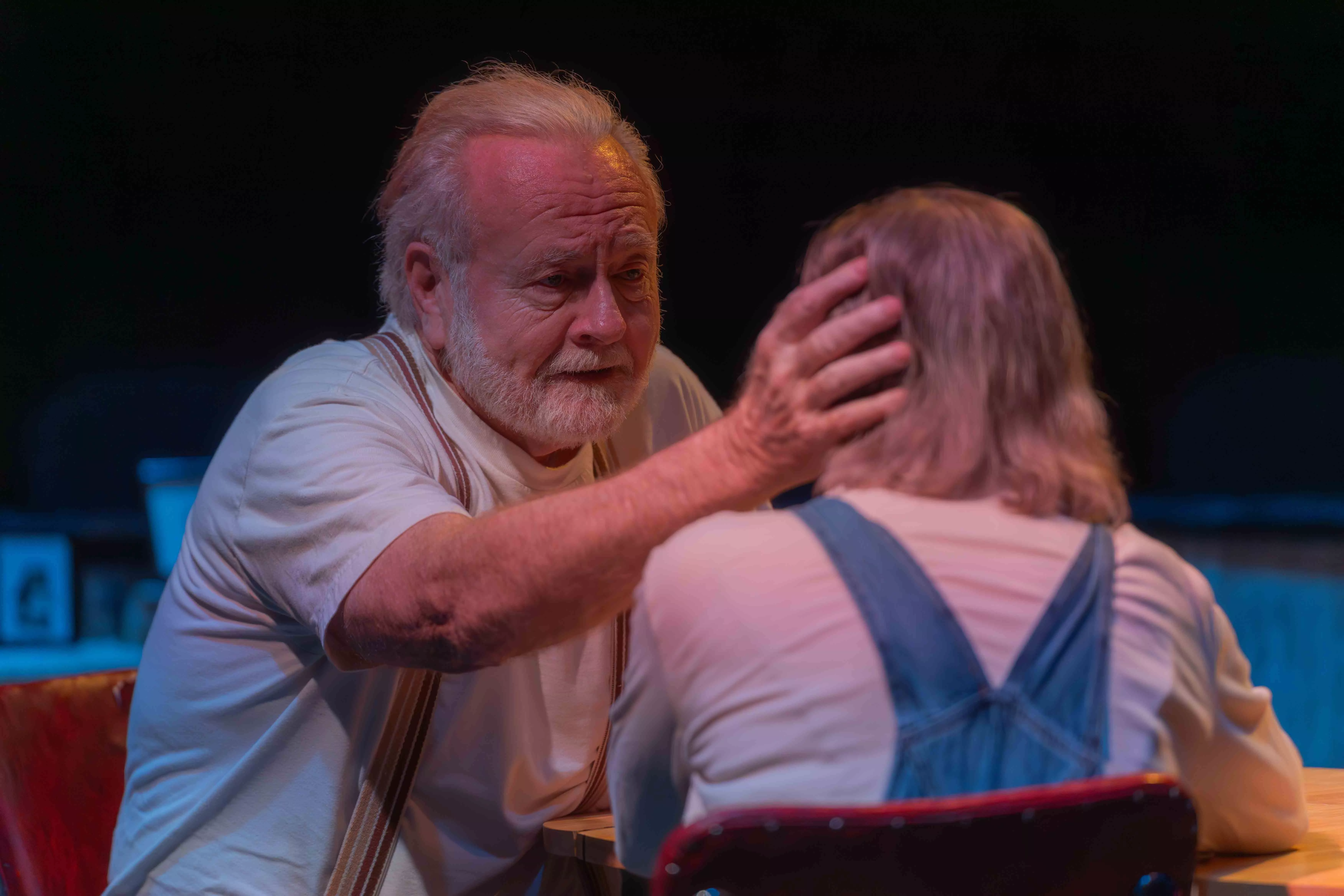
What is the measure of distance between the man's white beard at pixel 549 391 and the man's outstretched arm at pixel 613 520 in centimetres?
37

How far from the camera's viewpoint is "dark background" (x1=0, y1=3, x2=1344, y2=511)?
4.31 m

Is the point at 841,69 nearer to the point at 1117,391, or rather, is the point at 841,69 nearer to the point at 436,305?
the point at 1117,391

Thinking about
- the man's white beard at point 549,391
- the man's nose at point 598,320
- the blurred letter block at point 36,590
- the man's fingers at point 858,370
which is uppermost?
the man's fingers at point 858,370

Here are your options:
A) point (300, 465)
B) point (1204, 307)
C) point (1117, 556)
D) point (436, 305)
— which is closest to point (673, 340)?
point (1204, 307)

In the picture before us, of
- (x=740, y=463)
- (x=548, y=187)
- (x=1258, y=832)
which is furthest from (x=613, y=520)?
(x=1258, y=832)

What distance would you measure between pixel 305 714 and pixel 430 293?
61cm

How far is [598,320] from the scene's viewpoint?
164cm

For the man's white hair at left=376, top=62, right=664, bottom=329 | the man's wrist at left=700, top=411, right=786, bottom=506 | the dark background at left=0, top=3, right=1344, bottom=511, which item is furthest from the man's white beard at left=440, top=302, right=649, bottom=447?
the dark background at left=0, top=3, right=1344, bottom=511

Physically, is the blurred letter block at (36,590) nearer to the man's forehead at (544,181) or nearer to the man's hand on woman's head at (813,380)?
the man's forehead at (544,181)

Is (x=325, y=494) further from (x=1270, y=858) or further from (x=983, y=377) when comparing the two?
(x=1270, y=858)

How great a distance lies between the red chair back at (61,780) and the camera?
173 cm

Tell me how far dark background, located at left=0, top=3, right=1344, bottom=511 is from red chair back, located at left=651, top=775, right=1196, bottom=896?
363cm

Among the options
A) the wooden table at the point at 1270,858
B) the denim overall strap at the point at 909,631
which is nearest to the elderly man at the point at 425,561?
the wooden table at the point at 1270,858

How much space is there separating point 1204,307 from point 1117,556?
389 centimetres
